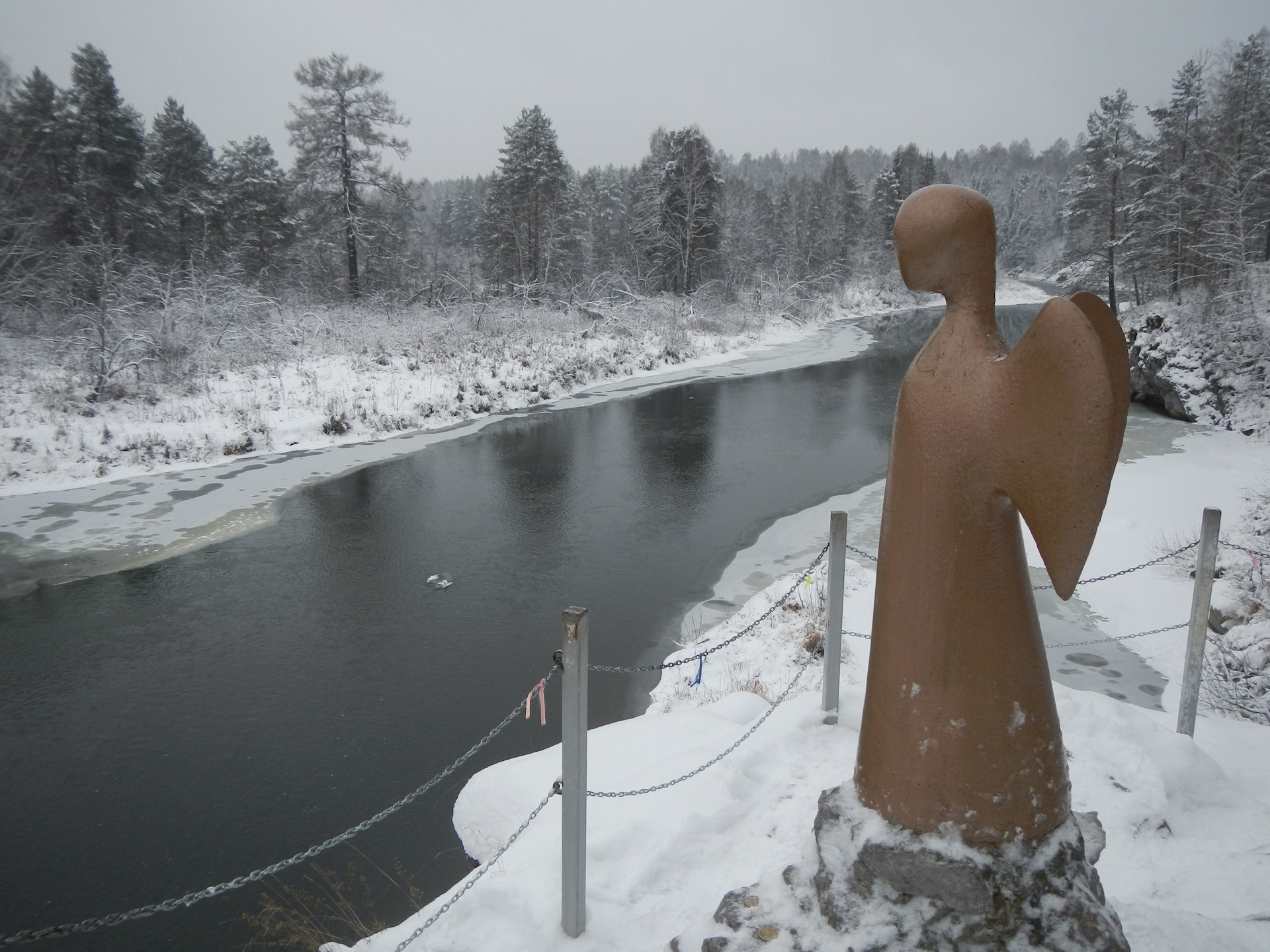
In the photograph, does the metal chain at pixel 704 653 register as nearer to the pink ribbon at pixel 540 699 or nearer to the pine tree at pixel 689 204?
the pink ribbon at pixel 540 699

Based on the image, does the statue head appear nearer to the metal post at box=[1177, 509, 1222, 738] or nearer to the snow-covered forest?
the metal post at box=[1177, 509, 1222, 738]

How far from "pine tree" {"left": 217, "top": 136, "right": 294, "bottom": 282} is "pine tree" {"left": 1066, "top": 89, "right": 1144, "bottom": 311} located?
3041cm

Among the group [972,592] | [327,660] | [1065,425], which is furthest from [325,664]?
[1065,425]

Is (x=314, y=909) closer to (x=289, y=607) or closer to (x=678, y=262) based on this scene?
(x=289, y=607)

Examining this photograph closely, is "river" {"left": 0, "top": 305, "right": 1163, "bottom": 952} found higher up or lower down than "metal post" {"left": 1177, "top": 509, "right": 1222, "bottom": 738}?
lower down

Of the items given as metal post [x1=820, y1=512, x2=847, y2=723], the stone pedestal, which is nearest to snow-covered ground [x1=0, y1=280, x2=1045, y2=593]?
metal post [x1=820, y1=512, x2=847, y2=723]

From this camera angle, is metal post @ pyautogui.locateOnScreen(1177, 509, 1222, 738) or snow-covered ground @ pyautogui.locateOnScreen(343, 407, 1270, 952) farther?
metal post @ pyautogui.locateOnScreen(1177, 509, 1222, 738)

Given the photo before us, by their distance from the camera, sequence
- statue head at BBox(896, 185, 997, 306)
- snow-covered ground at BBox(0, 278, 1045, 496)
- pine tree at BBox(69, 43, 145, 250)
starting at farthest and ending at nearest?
1. pine tree at BBox(69, 43, 145, 250)
2. snow-covered ground at BBox(0, 278, 1045, 496)
3. statue head at BBox(896, 185, 997, 306)

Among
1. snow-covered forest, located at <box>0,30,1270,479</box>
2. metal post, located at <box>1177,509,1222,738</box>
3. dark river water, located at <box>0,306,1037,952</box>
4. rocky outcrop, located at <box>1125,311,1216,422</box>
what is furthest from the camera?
rocky outcrop, located at <box>1125,311,1216,422</box>

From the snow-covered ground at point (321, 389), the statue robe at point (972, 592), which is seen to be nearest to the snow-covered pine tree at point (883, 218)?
the snow-covered ground at point (321, 389)

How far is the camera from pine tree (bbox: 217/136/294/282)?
2705 cm

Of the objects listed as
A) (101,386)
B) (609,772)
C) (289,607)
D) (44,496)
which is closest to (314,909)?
(609,772)

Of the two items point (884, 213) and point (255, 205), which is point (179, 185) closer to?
point (255, 205)

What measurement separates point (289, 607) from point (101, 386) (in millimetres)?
9404
